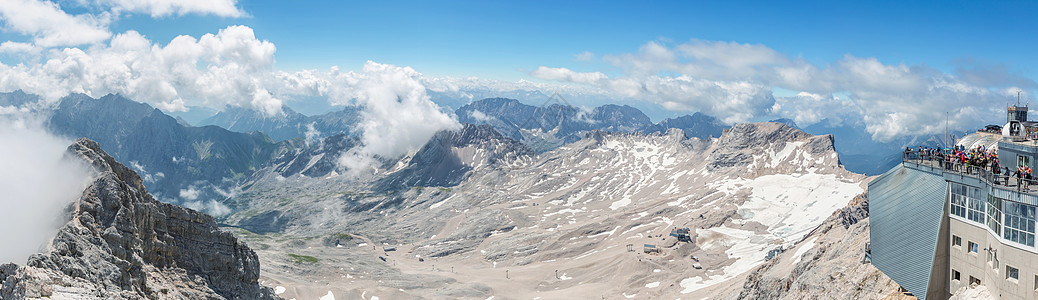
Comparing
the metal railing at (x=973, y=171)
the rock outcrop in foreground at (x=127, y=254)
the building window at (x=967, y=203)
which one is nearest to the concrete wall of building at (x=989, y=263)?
the building window at (x=967, y=203)

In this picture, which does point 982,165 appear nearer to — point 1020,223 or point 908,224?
point 908,224

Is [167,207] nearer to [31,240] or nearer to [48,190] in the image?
[48,190]

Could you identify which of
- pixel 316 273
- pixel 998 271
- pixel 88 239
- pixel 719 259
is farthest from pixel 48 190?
pixel 719 259

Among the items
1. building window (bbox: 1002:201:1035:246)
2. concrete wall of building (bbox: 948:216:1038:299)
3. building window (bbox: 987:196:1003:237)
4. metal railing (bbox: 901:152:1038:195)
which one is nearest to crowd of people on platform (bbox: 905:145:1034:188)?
metal railing (bbox: 901:152:1038:195)

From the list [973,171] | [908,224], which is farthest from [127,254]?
[973,171]

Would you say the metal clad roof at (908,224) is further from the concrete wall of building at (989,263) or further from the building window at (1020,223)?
the building window at (1020,223)
